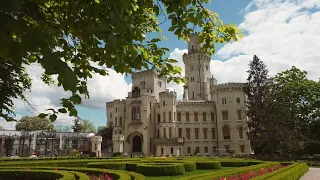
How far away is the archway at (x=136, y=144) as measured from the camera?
52.1 metres

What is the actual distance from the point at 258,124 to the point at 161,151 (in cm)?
1872

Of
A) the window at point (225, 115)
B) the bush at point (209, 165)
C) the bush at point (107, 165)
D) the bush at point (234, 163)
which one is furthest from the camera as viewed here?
the window at point (225, 115)


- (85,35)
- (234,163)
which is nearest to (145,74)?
(234,163)

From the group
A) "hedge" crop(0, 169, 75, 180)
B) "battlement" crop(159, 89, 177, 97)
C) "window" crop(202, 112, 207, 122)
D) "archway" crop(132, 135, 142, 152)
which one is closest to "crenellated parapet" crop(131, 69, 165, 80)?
"battlement" crop(159, 89, 177, 97)

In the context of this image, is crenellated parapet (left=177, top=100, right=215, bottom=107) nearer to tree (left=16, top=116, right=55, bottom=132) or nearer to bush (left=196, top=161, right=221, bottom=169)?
bush (left=196, top=161, right=221, bottom=169)

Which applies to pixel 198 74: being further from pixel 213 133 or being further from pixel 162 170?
pixel 162 170

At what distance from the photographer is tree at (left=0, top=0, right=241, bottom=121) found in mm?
2432

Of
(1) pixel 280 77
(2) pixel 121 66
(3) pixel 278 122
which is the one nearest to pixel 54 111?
(2) pixel 121 66

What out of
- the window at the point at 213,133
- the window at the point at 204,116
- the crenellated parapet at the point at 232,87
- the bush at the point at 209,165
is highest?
the crenellated parapet at the point at 232,87

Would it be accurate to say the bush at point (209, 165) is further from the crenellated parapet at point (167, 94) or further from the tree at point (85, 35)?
the crenellated parapet at point (167, 94)

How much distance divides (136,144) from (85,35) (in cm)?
5080

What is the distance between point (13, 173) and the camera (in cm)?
1648

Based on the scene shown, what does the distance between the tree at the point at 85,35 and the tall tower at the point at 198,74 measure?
5417cm

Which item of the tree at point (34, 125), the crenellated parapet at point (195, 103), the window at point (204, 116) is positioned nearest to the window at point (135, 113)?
the crenellated parapet at point (195, 103)
